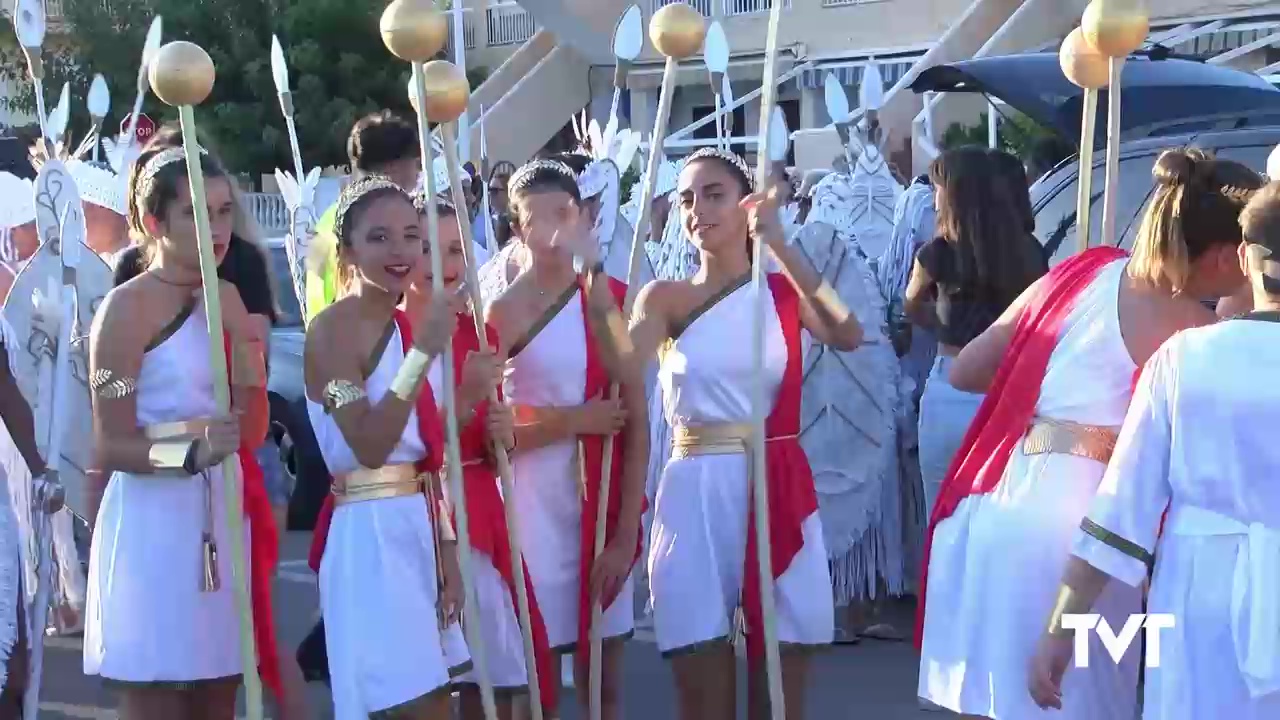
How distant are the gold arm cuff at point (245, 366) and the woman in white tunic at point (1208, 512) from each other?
1.93m

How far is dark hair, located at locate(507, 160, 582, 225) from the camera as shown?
443 centimetres

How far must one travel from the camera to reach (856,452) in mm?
6660

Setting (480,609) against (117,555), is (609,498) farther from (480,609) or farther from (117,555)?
(117,555)

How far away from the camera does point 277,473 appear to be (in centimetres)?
539

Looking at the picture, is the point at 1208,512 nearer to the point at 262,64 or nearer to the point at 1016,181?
the point at 1016,181

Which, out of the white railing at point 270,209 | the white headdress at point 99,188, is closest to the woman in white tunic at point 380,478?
the white headdress at point 99,188

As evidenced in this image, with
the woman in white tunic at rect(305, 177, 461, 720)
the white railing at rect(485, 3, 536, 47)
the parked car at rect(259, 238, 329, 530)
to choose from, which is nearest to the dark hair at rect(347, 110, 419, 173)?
the woman in white tunic at rect(305, 177, 461, 720)

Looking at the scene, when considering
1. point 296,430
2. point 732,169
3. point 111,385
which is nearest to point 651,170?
point 732,169

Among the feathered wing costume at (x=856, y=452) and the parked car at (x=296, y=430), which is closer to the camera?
the feathered wing costume at (x=856, y=452)

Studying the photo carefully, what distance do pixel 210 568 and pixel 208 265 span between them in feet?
2.39

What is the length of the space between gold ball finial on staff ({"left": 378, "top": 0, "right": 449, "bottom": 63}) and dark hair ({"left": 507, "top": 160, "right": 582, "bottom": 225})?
824 mm

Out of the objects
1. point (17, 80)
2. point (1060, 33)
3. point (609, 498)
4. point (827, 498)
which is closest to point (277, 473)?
point (609, 498)

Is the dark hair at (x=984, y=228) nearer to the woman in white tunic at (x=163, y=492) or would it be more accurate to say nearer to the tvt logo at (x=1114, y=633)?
the tvt logo at (x=1114, y=633)

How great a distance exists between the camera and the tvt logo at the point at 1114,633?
298cm
